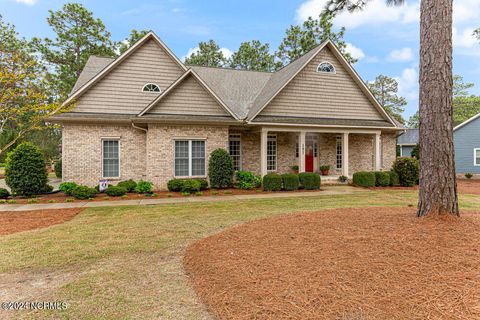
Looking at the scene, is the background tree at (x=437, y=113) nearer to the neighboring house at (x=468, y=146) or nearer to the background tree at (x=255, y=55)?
the neighboring house at (x=468, y=146)

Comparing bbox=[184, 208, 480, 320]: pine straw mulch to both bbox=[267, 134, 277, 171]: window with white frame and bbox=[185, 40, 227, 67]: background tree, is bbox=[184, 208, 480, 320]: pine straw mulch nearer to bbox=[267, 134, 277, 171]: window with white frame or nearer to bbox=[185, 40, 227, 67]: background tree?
bbox=[267, 134, 277, 171]: window with white frame

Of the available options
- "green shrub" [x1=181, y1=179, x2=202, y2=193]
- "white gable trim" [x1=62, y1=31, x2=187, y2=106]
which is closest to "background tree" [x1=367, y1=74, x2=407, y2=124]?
"white gable trim" [x1=62, y1=31, x2=187, y2=106]

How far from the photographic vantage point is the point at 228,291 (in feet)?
10.4

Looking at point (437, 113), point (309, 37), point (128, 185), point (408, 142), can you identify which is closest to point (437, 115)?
point (437, 113)

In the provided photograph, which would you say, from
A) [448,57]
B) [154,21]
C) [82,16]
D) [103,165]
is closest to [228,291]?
[448,57]

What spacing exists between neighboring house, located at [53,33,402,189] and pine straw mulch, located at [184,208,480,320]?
8433mm

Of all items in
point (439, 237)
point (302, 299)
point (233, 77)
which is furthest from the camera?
point (233, 77)

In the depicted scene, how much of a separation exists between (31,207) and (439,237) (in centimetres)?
1189

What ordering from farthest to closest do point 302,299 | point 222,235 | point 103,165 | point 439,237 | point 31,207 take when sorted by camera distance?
1. point 103,165
2. point 31,207
3. point 222,235
4. point 439,237
5. point 302,299

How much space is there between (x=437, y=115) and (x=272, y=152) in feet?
36.2

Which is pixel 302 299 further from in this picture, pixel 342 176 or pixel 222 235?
pixel 342 176

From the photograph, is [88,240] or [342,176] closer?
[88,240]

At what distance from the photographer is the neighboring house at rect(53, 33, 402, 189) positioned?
12.7 metres

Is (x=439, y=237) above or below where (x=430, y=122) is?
below
